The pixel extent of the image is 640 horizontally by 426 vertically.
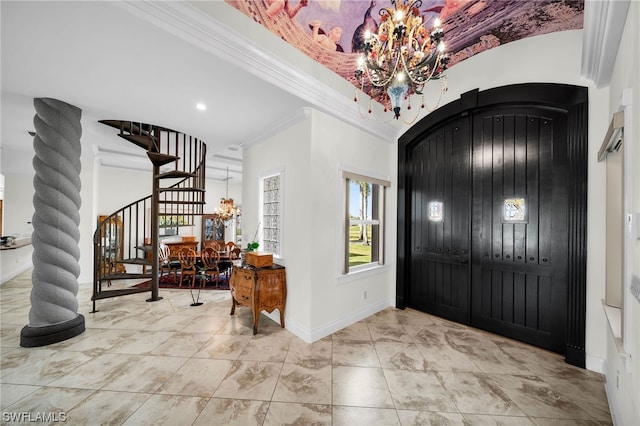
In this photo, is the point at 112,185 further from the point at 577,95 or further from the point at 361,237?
the point at 577,95

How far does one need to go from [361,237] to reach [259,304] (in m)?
1.86

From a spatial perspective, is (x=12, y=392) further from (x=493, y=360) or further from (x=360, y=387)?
(x=493, y=360)

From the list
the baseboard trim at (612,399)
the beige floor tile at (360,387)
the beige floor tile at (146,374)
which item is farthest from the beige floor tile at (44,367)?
the baseboard trim at (612,399)

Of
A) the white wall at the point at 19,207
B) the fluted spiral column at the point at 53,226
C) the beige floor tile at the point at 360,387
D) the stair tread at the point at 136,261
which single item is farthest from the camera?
the white wall at the point at 19,207

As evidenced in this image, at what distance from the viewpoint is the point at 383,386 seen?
2148 millimetres

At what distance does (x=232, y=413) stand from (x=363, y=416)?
3.26ft

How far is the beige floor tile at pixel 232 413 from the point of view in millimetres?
1736

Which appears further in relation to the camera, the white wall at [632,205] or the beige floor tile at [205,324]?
the beige floor tile at [205,324]

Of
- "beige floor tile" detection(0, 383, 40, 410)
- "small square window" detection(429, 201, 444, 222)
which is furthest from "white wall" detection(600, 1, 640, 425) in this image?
"beige floor tile" detection(0, 383, 40, 410)

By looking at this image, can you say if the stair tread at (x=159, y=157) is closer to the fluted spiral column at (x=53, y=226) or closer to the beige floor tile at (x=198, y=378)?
the fluted spiral column at (x=53, y=226)

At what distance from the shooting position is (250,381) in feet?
7.18

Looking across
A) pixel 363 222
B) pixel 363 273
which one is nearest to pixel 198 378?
pixel 363 273

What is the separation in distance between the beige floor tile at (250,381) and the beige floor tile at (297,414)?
0.50 feet

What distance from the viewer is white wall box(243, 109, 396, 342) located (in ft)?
9.93
